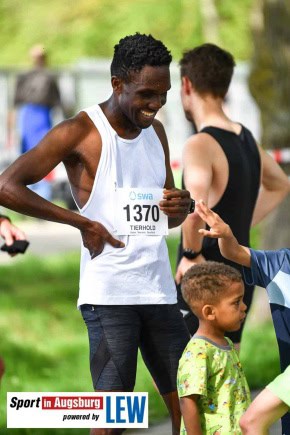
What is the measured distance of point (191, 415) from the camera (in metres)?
5.32

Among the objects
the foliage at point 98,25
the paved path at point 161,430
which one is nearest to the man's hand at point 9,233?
the paved path at point 161,430

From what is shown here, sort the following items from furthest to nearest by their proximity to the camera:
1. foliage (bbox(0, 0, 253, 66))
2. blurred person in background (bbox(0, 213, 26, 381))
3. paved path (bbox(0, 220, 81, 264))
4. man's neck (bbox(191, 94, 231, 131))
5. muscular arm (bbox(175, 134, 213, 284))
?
foliage (bbox(0, 0, 253, 66)) < paved path (bbox(0, 220, 81, 264)) < man's neck (bbox(191, 94, 231, 131)) < muscular arm (bbox(175, 134, 213, 284)) < blurred person in background (bbox(0, 213, 26, 381))

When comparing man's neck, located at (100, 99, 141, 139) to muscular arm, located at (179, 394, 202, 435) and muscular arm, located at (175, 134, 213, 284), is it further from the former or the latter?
muscular arm, located at (179, 394, 202, 435)

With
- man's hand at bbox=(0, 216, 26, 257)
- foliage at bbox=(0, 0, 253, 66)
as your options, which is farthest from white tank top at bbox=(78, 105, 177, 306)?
foliage at bbox=(0, 0, 253, 66)

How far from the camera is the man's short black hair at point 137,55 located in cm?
542

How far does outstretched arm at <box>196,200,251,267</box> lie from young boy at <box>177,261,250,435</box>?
11 cm

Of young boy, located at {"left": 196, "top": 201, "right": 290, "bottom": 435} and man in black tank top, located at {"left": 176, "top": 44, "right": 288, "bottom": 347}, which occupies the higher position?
man in black tank top, located at {"left": 176, "top": 44, "right": 288, "bottom": 347}

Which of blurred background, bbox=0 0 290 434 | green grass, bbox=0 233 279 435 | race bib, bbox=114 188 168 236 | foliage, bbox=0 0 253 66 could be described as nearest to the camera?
race bib, bbox=114 188 168 236

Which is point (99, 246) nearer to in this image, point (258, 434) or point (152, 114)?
point (152, 114)

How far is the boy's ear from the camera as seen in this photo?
5.57 meters

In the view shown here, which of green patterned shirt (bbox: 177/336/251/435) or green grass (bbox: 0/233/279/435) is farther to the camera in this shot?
green grass (bbox: 0/233/279/435)

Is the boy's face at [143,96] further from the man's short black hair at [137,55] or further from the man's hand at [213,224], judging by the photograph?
the man's hand at [213,224]

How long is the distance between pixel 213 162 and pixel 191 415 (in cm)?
147

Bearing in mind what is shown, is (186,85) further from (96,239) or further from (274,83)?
(274,83)
